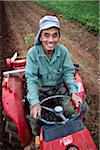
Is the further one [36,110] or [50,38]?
[50,38]

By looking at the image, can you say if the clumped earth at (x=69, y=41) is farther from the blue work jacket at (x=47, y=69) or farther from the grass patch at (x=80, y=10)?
the blue work jacket at (x=47, y=69)

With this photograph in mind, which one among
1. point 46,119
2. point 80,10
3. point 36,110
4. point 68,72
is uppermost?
point 80,10

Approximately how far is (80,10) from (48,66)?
5.90m

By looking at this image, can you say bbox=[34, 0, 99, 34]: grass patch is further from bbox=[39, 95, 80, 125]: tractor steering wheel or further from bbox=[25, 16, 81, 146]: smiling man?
bbox=[39, 95, 80, 125]: tractor steering wheel

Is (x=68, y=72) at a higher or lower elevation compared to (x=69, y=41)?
higher

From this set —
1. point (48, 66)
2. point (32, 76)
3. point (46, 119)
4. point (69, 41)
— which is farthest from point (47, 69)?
point (69, 41)

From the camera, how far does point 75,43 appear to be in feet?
21.5

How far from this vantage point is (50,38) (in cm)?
310

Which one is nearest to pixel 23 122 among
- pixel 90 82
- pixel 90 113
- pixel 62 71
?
pixel 62 71

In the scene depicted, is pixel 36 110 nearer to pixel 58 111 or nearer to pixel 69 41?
pixel 58 111

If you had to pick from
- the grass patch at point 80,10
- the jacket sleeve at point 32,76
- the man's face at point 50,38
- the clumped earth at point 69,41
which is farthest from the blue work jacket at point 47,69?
the grass patch at point 80,10

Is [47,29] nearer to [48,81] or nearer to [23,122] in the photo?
[48,81]

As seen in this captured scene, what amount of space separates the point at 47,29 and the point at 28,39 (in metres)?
3.80

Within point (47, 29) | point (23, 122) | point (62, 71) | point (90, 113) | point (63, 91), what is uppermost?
point (47, 29)
